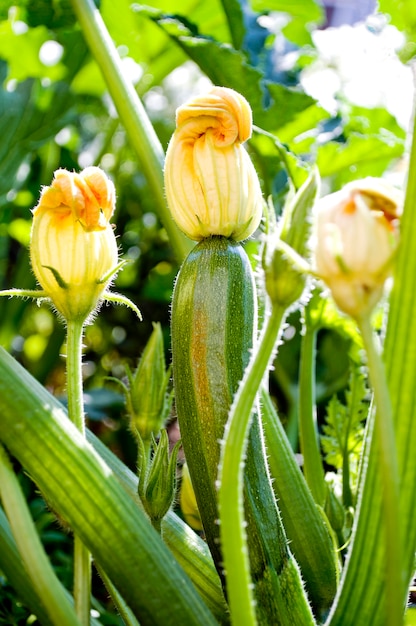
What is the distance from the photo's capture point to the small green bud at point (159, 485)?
2.79 ft

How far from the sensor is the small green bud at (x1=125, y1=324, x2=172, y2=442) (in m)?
1.10

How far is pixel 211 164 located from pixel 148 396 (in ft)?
1.27

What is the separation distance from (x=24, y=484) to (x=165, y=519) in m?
0.74

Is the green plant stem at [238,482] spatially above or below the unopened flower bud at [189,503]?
above

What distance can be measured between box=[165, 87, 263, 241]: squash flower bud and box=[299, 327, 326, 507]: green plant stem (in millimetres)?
493

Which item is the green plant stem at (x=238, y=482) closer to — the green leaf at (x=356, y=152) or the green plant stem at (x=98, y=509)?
the green plant stem at (x=98, y=509)

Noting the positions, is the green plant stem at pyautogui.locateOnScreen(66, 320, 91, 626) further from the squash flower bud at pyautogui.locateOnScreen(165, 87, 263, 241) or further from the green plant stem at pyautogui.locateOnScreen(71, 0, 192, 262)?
the green plant stem at pyautogui.locateOnScreen(71, 0, 192, 262)

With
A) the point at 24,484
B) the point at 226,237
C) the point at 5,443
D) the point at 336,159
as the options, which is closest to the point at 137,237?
the point at 336,159

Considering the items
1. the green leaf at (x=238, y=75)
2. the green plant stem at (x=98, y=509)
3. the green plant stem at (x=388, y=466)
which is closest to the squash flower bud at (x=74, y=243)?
the green plant stem at (x=98, y=509)

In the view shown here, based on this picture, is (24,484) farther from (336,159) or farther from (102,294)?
(336,159)

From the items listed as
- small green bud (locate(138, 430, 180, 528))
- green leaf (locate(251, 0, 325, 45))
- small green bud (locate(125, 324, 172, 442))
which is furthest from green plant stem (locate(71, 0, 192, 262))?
green leaf (locate(251, 0, 325, 45))

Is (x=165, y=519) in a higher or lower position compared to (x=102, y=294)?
lower

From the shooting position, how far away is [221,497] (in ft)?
1.98

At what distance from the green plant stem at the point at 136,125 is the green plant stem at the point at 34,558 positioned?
55 cm
